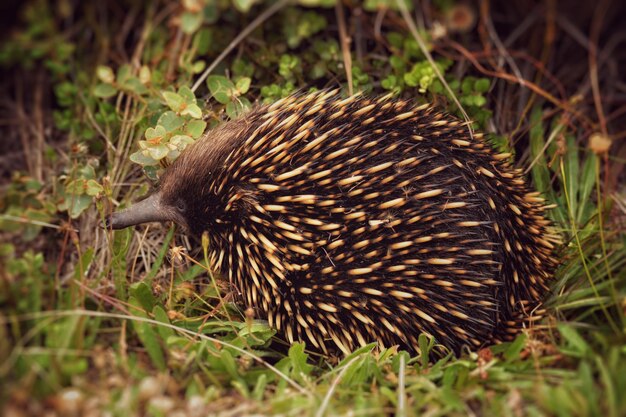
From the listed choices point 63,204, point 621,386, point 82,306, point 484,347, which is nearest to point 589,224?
point 484,347

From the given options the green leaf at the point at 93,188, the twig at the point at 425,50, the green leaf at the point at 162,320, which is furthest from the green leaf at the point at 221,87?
the green leaf at the point at 162,320

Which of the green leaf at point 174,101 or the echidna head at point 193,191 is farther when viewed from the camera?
the green leaf at point 174,101

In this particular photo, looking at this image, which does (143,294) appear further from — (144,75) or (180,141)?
(144,75)

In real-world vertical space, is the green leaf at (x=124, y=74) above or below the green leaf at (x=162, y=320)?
above

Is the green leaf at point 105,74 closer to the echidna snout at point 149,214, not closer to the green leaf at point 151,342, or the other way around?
the echidna snout at point 149,214

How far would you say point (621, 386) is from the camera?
178 centimetres

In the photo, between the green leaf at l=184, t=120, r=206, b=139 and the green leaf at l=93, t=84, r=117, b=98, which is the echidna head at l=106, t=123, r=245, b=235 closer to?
the green leaf at l=184, t=120, r=206, b=139

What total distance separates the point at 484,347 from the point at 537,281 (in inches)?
12.9

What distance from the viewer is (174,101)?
2557mm

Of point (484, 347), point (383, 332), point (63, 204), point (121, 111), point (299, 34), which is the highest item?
point (299, 34)

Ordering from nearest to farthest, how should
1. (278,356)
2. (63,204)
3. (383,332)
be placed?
(383,332), (278,356), (63,204)

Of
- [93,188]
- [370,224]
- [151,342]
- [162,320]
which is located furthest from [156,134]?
[370,224]

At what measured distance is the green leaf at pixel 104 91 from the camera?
9.04 feet

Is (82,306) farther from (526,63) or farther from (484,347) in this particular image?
(526,63)
